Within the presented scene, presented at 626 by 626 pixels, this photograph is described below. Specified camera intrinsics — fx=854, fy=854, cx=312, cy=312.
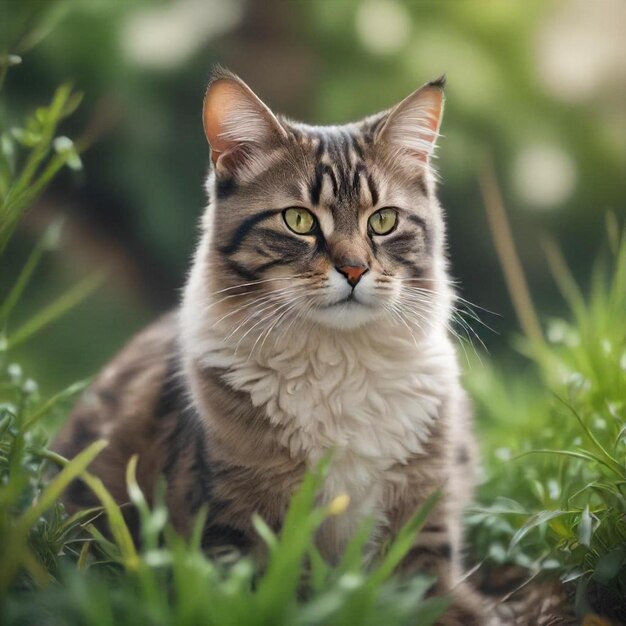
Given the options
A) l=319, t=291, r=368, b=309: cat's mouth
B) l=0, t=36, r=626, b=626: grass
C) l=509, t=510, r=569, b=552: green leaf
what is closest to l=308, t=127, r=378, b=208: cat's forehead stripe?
l=319, t=291, r=368, b=309: cat's mouth

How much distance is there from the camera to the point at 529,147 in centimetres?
470

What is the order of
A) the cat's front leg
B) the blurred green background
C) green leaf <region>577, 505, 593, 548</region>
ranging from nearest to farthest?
green leaf <region>577, 505, 593, 548</region> < the cat's front leg < the blurred green background

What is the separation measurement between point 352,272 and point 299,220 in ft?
0.72

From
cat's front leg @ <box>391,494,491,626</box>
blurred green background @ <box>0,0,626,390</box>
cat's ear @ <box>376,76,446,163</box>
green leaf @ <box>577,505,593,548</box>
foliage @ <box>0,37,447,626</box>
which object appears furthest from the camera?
blurred green background @ <box>0,0,626,390</box>

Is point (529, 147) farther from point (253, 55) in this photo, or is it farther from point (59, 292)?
point (59, 292)

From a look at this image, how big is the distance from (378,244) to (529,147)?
2945 mm

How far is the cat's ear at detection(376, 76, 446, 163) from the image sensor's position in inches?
84.9

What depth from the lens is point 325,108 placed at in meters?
4.66

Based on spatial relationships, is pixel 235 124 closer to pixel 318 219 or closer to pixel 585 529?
pixel 318 219

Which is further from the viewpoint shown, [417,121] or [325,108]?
[325,108]

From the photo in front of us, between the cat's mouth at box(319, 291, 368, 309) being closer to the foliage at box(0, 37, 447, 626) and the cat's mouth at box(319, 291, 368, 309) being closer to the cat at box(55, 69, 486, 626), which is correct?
the cat at box(55, 69, 486, 626)

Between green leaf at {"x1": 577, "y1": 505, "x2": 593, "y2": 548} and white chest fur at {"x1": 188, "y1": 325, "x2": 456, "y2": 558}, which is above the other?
white chest fur at {"x1": 188, "y1": 325, "x2": 456, "y2": 558}

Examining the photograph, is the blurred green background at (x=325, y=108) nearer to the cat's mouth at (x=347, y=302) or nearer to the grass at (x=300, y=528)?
the grass at (x=300, y=528)

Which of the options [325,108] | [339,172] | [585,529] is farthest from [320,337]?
[325,108]
